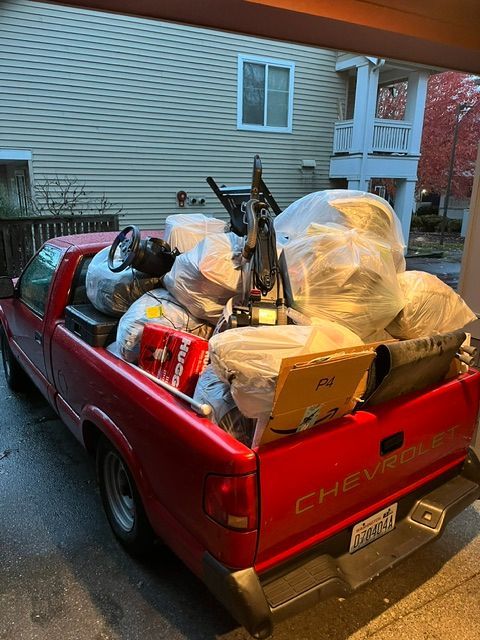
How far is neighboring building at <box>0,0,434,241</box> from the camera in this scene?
9812 millimetres

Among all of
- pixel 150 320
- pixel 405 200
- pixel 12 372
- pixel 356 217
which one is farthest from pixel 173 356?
pixel 405 200

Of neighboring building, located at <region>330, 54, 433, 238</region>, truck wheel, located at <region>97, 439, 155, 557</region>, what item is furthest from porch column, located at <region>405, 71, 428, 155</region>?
truck wheel, located at <region>97, 439, 155, 557</region>

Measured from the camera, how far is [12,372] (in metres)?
4.60

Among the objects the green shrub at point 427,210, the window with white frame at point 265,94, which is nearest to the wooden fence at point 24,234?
the window with white frame at point 265,94

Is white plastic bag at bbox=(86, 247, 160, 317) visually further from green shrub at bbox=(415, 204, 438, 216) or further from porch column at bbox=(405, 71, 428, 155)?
green shrub at bbox=(415, 204, 438, 216)

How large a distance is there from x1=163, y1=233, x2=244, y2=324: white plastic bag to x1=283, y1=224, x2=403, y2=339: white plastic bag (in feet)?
1.05

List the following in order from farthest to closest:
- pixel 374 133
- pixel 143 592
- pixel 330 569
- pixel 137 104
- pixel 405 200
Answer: pixel 405 200 < pixel 374 133 < pixel 137 104 < pixel 143 592 < pixel 330 569

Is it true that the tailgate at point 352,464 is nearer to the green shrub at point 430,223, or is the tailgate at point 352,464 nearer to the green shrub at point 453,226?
the green shrub at point 453,226

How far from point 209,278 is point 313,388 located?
3.20ft

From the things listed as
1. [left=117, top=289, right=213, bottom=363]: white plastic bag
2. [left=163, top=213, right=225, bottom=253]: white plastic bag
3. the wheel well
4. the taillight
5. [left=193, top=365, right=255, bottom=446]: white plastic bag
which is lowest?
the wheel well

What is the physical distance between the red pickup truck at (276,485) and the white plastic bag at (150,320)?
11 centimetres

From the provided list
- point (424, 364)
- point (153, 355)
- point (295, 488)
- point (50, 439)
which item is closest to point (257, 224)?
point (153, 355)

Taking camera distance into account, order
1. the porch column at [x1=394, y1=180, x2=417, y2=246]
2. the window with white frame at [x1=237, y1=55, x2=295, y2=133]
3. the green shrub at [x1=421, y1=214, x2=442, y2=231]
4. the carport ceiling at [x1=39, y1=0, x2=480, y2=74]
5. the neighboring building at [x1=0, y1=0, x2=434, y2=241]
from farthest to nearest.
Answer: the green shrub at [x1=421, y1=214, x2=442, y2=231] < the porch column at [x1=394, y1=180, x2=417, y2=246] < the window with white frame at [x1=237, y1=55, x2=295, y2=133] < the neighboring building at [x1=0, y1=0, x2=434, y2=241] < the carport ceiling at [x1=39, y1=0, x2=480, y2=74]

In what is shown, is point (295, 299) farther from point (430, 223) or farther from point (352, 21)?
point (430, 223)
